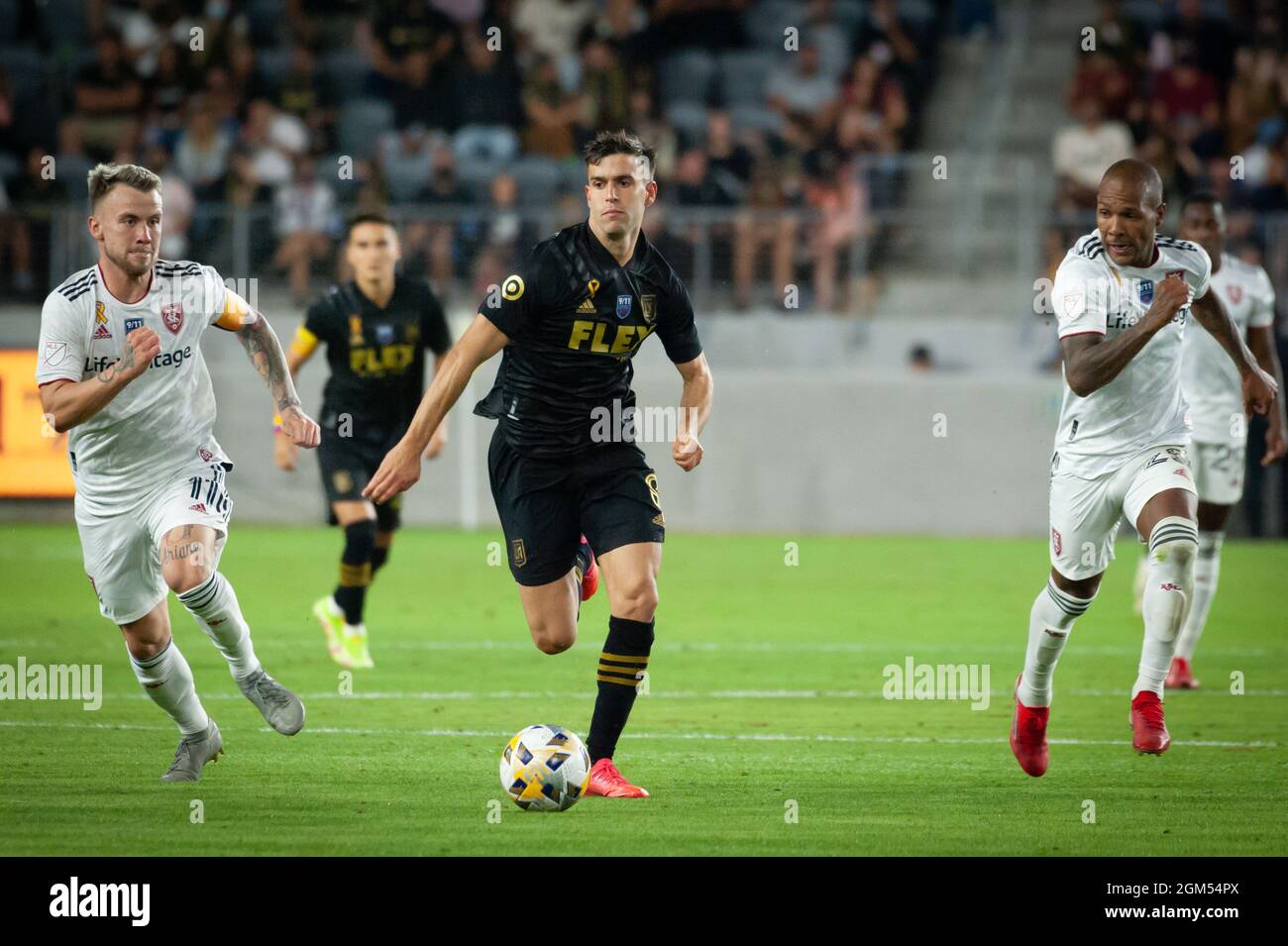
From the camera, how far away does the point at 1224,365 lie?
1089 centimetres

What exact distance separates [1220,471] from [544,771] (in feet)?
17.7

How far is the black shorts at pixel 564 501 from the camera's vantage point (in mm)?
7383

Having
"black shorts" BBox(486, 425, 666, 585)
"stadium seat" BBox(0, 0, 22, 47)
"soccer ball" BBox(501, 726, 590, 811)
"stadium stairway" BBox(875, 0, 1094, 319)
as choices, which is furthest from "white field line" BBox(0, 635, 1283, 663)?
"stadium seat" BBox(0, 0, 22, 47)

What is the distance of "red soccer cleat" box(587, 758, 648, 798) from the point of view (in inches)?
278

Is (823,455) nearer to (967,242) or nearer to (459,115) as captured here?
(967,242)

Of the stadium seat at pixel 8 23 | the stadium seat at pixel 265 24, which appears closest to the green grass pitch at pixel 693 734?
the stadium seat at pixel 265 24

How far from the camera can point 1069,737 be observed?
28.7ft

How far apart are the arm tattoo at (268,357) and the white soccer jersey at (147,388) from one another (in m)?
0.26

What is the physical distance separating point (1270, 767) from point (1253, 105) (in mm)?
15586

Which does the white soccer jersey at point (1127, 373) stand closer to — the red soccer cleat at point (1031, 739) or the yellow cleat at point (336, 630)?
the red soccer cleat at point (1031, 739)

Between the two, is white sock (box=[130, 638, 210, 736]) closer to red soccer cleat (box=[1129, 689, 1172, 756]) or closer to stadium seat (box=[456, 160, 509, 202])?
red soccer cleat (box=[1129, 689, 1172, 756])

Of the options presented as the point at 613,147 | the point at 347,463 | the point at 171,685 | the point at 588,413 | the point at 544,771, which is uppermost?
the point at 613,147

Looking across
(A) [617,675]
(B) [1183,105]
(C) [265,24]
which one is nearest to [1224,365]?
(A) [617,675]

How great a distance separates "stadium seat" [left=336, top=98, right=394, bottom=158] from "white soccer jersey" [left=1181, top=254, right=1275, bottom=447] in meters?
13.2
